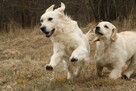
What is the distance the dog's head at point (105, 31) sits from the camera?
29.3ft

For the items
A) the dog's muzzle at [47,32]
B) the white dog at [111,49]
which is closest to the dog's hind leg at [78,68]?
the white dog at [111,49]

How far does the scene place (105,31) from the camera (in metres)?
9.03

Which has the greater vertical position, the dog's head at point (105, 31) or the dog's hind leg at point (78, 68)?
the dog's head at point (105, 31)

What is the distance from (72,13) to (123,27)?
6716mm

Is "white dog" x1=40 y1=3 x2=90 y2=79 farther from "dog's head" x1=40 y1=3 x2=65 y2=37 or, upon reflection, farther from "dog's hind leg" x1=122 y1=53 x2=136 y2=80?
"dog's hind leg" x1=122 y1=53 x2=136 y2=80

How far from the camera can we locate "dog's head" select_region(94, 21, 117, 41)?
352 inches

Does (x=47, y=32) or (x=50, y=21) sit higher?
(x=50, y=21)

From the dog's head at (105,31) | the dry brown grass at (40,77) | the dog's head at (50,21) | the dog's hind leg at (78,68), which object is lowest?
the dry brown grass at (40,77)

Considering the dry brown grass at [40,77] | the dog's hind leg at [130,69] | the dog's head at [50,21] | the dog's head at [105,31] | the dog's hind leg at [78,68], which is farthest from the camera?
the dog's hind leg at [130,69]

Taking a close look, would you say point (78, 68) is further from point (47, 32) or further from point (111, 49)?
point (47, 32)

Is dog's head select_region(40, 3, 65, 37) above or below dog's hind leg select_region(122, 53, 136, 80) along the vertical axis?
above

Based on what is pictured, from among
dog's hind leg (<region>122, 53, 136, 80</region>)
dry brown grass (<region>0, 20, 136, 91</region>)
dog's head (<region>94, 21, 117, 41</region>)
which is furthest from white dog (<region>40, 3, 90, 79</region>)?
dog's hind leg (<region>122, 53, 136, 80</region>)

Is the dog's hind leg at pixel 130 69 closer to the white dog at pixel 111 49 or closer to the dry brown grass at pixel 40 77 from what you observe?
the white dog at pixel 111 49

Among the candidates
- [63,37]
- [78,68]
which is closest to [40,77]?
[78,68]
